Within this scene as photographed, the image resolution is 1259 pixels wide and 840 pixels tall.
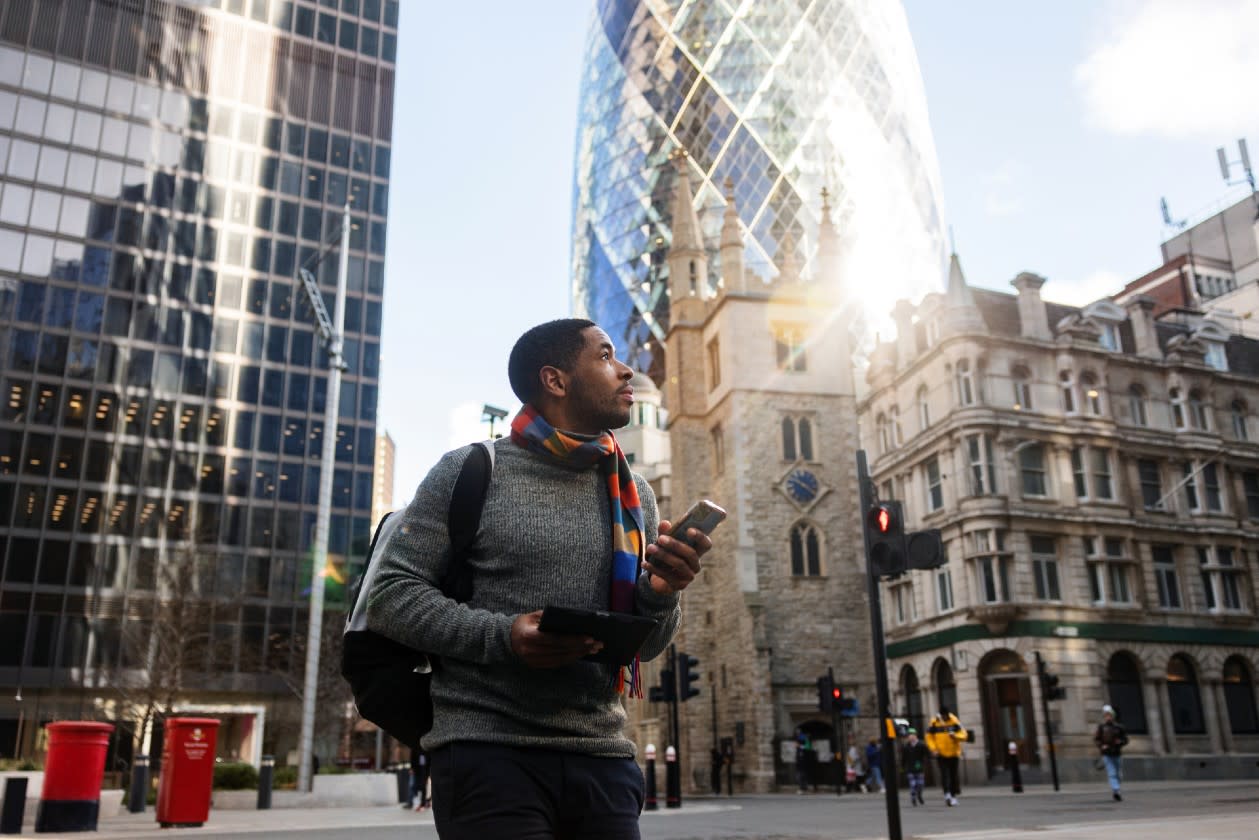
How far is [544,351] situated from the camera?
310cm

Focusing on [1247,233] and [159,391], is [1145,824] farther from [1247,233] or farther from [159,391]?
[1247,233]

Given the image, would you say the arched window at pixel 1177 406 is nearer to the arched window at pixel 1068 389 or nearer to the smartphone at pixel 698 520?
the arched window at pixel 1068 389

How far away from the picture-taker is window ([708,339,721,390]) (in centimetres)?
4403

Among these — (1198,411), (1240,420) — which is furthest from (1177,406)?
(1240,420)

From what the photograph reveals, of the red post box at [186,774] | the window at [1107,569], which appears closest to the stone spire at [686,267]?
the window at [1107,569]

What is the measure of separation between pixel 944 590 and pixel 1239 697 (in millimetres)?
10174

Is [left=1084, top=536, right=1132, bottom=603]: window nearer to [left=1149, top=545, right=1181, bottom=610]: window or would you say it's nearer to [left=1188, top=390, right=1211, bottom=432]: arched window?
[left=1149, top=545, right=1181, bottom=610]: window

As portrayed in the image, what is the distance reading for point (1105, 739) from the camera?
18.9 metres

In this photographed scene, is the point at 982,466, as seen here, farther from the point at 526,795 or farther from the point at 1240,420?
the point at 526,795

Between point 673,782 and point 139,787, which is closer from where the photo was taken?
point 139,787

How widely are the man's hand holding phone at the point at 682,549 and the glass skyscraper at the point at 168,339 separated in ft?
133

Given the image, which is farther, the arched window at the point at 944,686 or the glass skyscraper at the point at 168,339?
the glass skyscraper at the point at 168,339

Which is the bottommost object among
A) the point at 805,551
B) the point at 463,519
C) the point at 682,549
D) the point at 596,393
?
the point at 682,549

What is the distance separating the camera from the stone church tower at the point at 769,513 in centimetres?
3775
